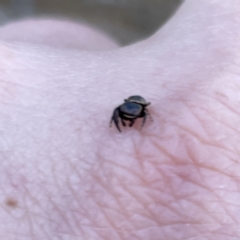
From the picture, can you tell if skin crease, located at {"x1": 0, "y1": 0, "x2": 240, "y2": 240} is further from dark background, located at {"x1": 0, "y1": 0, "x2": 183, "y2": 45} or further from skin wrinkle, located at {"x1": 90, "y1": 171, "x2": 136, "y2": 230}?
dark background, located at {"x1": 0, "y1": 0, "x2": 183, "y2": 45}

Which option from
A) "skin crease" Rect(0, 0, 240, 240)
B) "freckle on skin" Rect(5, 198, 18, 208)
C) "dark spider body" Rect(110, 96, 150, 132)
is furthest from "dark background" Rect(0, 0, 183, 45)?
"freckle on skin" Rect(5, 198, 18, 208)

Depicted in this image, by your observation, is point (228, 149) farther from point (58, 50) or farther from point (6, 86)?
point (58, 50)

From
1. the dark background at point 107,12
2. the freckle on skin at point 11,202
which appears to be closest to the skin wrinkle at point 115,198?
the freckle on skin at point 11,202

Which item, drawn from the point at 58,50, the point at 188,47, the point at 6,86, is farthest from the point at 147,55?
the point at 6,86

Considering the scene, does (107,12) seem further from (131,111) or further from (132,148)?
(132,148)

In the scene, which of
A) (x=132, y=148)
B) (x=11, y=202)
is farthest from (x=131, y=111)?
(x=11, y=202)

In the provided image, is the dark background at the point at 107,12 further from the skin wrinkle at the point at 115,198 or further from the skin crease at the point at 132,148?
the skin wrinkle at the point at 115,198

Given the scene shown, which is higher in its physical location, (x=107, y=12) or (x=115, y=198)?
(x=107, y=12)
